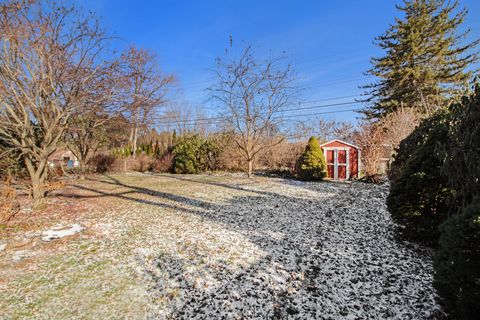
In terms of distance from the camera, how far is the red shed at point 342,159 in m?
10.7

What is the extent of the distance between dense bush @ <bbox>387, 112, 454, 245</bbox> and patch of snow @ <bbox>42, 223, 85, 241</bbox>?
545 cm

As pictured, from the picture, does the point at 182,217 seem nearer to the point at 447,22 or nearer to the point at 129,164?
the point at 129,164

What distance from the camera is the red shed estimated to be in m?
10.7

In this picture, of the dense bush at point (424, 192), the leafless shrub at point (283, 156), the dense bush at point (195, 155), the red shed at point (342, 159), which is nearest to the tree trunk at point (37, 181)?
the dense bush at point (424, 192)

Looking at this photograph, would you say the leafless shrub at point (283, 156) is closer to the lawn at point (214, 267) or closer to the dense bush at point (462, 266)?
the lawn at point (214, 267)

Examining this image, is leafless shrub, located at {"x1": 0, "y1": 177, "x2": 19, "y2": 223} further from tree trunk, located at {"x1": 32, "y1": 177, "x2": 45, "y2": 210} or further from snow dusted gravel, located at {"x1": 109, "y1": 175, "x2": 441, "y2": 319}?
snow dusted gravel, located at {"x1": 109, "y1": 175, "x2": 441, "y2": 319}

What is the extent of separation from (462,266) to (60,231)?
5453mm

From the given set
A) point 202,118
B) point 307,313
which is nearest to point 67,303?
point 307,313

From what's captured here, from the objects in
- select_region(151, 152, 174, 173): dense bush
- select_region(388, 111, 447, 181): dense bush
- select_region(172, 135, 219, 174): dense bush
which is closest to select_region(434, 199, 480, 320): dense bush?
select_region(388, 111, 447, 181): dense bush

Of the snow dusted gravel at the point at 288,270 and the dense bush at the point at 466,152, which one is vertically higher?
the dense bush at the point at 466,152

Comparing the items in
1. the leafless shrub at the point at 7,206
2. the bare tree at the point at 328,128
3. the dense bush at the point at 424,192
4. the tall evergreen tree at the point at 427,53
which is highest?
the tall evergreen tree at the point at 427,53

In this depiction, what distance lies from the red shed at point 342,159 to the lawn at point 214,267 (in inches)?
235

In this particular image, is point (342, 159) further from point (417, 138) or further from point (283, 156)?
point (417, 138)

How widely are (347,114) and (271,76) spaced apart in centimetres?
1138
